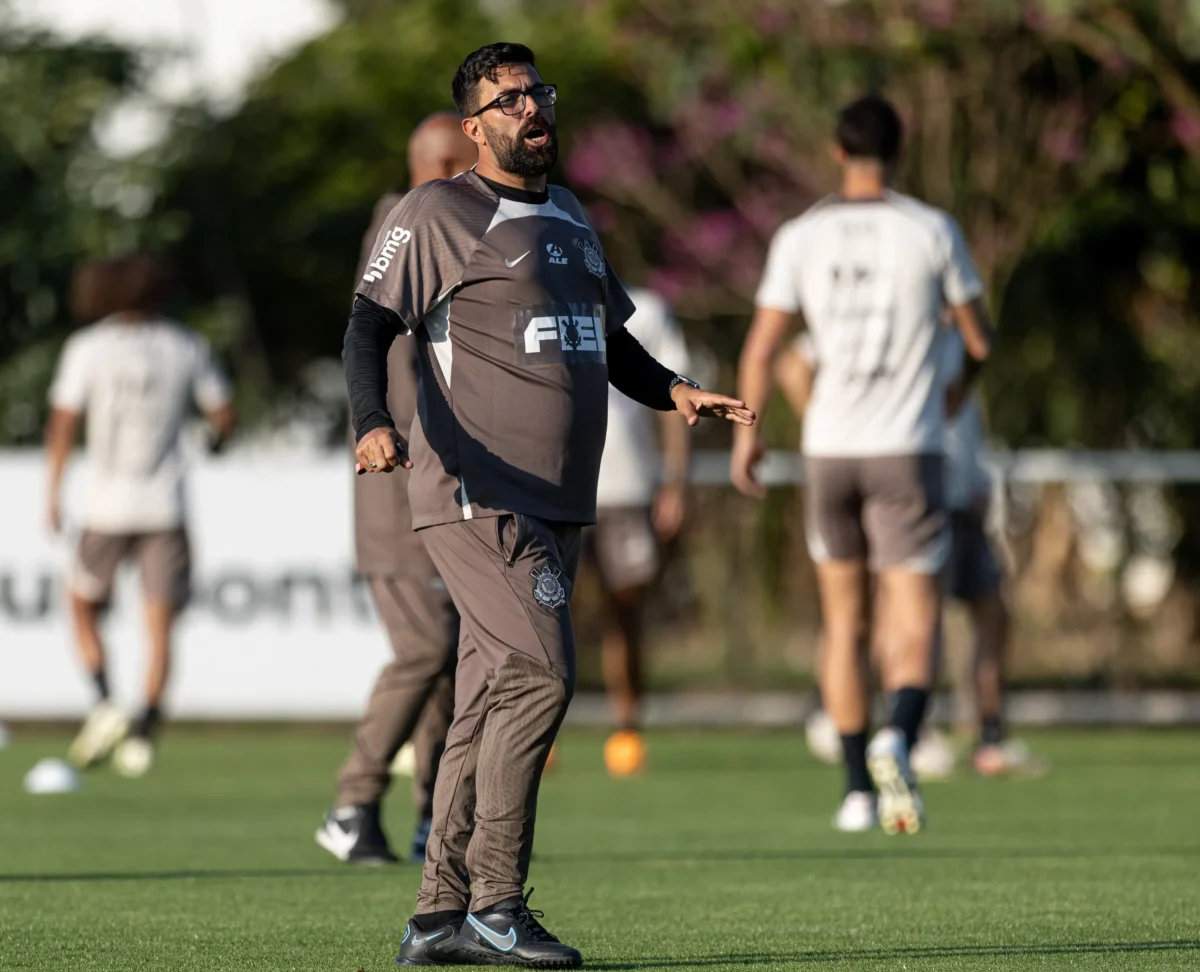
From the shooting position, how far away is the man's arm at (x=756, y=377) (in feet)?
28.5

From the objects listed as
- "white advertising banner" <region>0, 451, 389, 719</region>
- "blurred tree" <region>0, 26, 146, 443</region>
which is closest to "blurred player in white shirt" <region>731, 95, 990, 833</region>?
"white advertising banner" <region>0, 451, 389, 719</region>

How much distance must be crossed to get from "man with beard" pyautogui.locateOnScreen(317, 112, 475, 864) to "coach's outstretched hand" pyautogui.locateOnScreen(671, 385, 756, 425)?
209cm

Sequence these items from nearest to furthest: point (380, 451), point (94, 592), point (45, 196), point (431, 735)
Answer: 1. point (380, 451)
2. point (431, 735)
3. point (94, 592)
4. point (45, 196)

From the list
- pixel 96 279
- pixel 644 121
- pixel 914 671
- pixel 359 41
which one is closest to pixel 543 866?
pixel 914 671

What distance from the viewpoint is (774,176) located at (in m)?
19.9

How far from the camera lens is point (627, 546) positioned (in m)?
12.5

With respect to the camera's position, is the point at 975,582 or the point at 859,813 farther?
the point at 975,582

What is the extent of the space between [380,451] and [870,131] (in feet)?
13.7

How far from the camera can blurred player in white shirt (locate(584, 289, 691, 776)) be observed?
12.3m

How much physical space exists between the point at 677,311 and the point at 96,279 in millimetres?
7798

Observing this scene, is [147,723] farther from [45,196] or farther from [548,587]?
[45,196]

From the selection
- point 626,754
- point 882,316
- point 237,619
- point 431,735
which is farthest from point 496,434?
point 237,619

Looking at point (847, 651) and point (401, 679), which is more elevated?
point (401, 679)

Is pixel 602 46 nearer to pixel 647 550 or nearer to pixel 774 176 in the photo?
pixel 774 176
